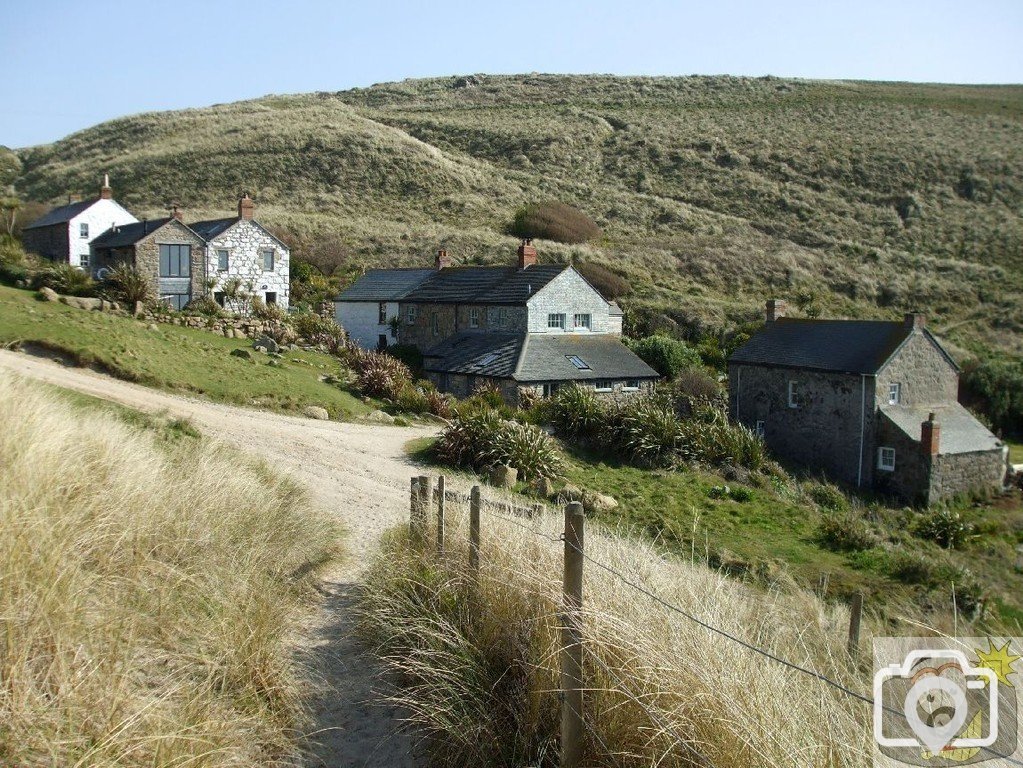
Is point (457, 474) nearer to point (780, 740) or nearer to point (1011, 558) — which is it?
point (1011, 558)

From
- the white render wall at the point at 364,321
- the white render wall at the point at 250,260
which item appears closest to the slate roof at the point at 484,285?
the white render wall at the point at 364,321

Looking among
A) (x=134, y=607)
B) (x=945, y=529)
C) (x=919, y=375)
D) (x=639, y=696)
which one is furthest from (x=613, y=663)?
(x=919, y=375)

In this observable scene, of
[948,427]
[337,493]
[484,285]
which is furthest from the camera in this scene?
[484,285]

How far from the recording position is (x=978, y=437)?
28.3 metres

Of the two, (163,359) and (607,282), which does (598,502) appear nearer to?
(163,359)

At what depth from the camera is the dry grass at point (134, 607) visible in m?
4.67

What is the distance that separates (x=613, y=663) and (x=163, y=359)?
23977 mm

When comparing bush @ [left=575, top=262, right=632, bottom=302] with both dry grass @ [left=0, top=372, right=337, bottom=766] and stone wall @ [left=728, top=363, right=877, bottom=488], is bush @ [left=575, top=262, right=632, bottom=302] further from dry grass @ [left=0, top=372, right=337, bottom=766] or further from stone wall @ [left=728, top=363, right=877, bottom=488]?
dry grass @ [left=0, top=372, right=337, bottom=766]

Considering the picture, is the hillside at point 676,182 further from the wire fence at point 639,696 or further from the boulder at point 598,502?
the wire fence at point 639,696

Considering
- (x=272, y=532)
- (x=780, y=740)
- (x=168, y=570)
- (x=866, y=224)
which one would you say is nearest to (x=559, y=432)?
(x=272, y=532)

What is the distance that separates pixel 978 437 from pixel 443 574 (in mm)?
25983

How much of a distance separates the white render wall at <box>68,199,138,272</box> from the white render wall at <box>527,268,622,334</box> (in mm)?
22765

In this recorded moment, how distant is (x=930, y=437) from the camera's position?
86.0 feet

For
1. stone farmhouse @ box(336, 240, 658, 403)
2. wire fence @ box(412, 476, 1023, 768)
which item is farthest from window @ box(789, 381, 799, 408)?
wire fence @ box(412, 476, 1023, 768)
